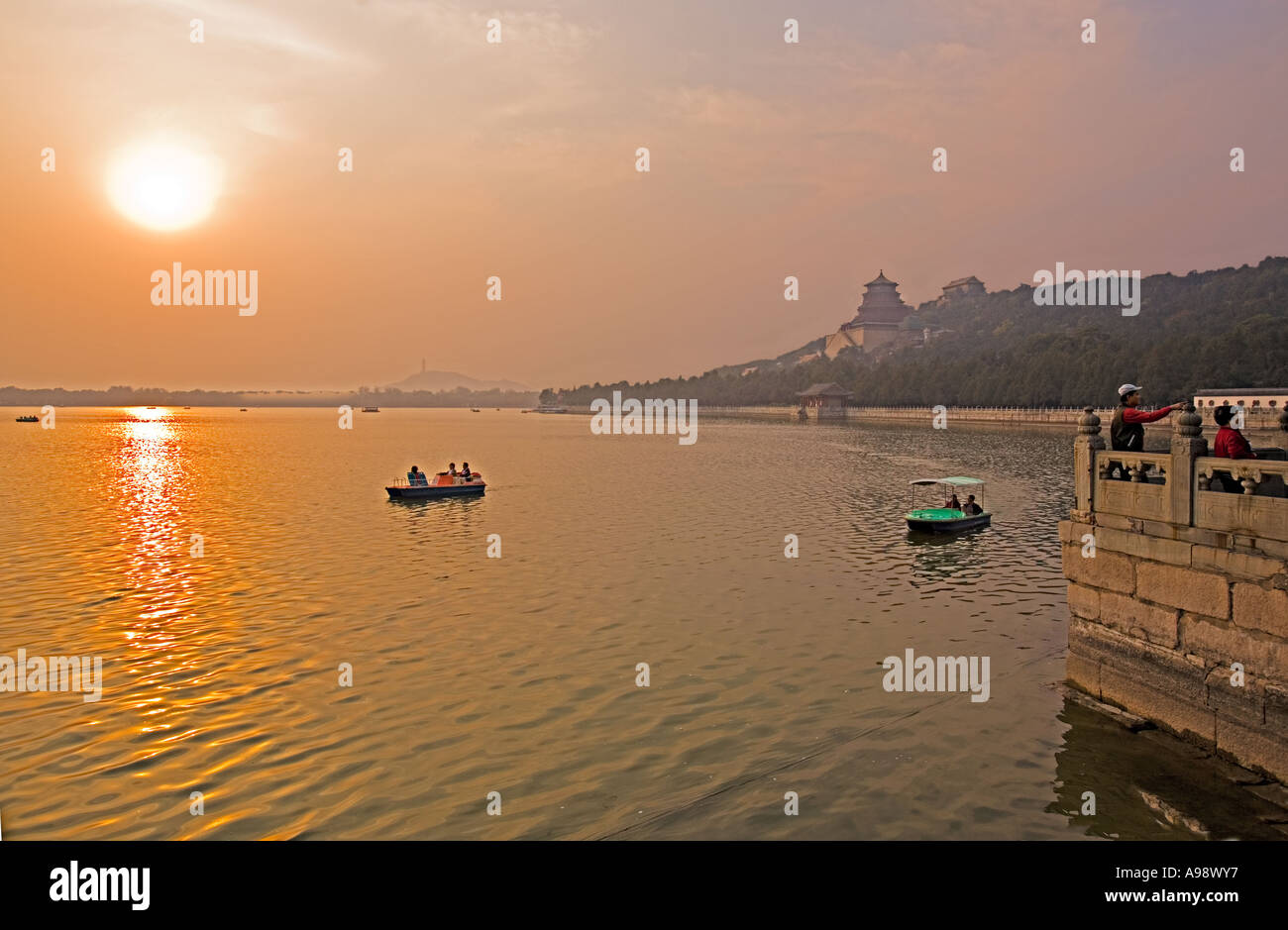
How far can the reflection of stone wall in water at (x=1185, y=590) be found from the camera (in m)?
9.91

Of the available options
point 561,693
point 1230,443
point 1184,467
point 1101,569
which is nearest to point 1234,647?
point 1184,467

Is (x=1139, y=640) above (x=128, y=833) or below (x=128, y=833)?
above

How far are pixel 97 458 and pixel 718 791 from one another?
90.1 meters

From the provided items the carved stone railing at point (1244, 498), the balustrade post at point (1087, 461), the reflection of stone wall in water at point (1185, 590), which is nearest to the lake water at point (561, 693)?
the reflection of stone wall in water at point (1185, 590)

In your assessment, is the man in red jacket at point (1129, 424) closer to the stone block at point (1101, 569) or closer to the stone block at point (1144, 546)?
the stone block at point (1144, 546)

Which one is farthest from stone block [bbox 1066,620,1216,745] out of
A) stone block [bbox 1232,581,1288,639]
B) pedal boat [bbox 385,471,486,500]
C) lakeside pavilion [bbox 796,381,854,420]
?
lakeside pavilion [bbox 796,381,854,420]

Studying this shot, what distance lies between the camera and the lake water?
32.3 feet

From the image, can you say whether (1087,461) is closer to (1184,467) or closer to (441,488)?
(1184,467)

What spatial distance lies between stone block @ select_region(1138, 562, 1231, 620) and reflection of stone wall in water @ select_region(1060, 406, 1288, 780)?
2 centimetres

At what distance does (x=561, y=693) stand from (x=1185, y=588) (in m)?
9.41
